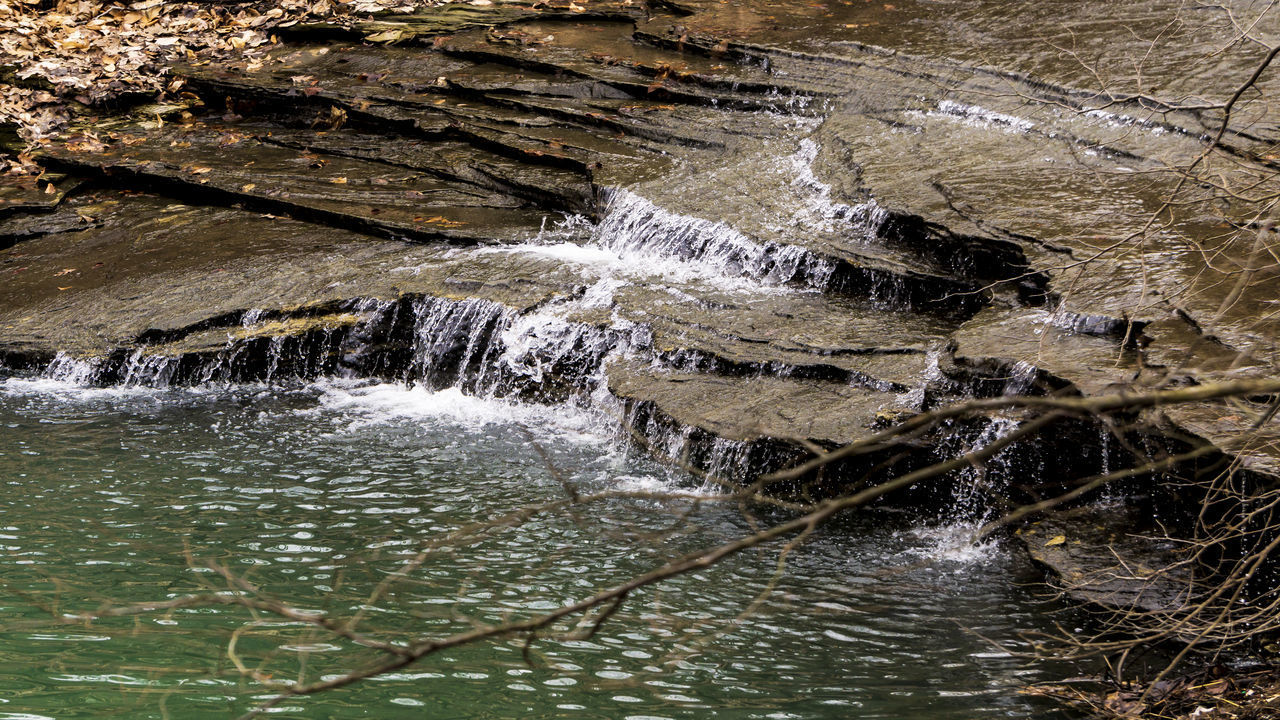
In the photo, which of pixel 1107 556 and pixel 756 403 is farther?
pixel 756 403

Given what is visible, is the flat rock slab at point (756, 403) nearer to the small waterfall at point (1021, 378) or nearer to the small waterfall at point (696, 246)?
the small waterfall at point (1021, 378)

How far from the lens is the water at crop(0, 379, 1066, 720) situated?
4.70 metres

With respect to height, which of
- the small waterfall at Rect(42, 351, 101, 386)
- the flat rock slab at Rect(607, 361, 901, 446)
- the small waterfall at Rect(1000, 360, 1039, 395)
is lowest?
the small waterfall at Rect(42, 351, 101, 386)

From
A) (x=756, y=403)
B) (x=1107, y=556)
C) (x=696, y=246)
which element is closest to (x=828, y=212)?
(x=696, y=246)

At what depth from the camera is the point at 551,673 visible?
192 inches

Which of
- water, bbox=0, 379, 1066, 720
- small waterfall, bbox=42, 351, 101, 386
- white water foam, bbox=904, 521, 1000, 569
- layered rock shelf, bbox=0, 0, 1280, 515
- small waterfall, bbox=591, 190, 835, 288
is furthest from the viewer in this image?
small waterfall, bbox=42, 351, 101, 386

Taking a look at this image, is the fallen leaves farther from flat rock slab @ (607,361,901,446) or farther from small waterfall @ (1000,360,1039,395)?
small waterfall @ (1000,360,1039,395)

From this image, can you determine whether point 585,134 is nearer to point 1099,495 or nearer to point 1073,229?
point 1073,229

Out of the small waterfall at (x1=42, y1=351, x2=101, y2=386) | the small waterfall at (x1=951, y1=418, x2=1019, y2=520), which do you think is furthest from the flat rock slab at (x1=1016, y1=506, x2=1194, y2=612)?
the small waterfall at (x1=42, y1=351, x2=101, y2=386)

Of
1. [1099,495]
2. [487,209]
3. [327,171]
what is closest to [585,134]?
[487,209]

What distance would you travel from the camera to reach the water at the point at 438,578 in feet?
15.4


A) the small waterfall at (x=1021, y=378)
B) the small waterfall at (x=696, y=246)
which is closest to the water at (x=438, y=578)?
the small waterfall at (x=1021, y=378)

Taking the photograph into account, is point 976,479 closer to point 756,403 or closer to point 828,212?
point 756,403

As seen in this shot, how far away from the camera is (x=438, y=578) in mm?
5770
